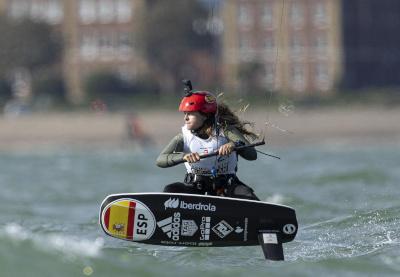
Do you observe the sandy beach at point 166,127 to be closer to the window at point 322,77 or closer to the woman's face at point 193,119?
the window at point 322,77

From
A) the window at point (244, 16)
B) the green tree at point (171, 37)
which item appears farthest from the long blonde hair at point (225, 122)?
the window at point (244, 16)

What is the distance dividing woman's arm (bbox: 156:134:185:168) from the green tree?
64.6 m

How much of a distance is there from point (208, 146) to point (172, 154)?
326 millimetres

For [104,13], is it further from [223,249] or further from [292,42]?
[223,249]

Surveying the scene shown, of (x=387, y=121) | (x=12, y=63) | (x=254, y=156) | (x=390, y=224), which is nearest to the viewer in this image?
(x=254, y=156)

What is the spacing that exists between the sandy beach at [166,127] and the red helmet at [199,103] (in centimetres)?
3763

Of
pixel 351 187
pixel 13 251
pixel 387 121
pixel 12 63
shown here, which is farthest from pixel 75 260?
pixel 12 63

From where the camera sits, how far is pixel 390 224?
10922mm

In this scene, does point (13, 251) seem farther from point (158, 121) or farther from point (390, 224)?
point (158, 121)

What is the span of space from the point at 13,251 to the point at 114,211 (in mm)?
1371

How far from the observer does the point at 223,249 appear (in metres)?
10.1

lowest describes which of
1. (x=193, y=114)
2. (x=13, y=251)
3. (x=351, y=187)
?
(x=351, y=187)

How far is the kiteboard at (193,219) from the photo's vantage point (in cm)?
982

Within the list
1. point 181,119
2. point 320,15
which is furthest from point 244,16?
point 181,119
